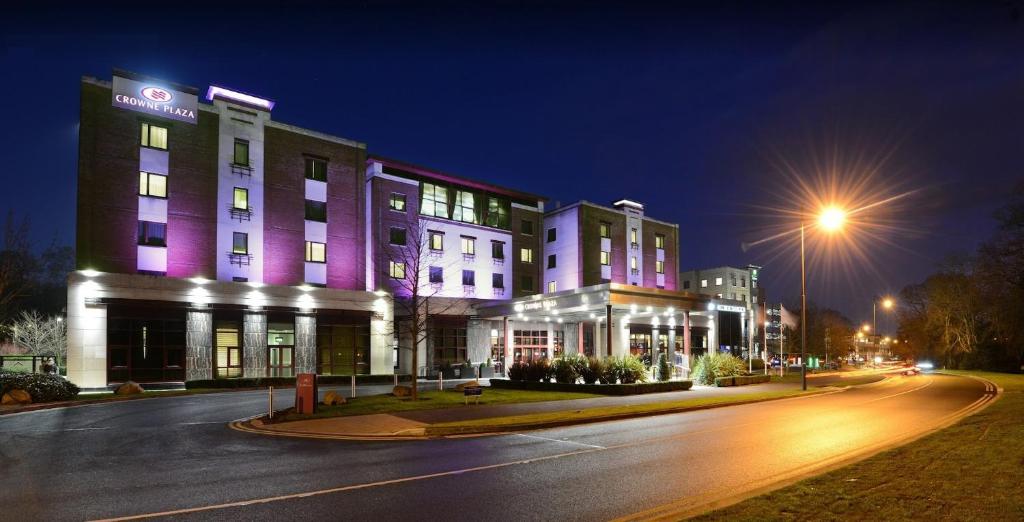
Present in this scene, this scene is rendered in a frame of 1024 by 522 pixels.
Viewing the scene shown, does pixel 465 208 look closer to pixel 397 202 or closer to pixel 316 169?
pixel 397 202

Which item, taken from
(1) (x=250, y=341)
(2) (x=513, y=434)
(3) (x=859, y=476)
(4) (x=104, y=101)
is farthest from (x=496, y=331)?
(3) (x=859, y=476)

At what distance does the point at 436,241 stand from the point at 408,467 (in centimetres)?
4133

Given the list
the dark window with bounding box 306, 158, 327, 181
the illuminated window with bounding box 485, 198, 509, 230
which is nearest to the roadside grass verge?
the dark window with bounding box 306, 158, 327, 181

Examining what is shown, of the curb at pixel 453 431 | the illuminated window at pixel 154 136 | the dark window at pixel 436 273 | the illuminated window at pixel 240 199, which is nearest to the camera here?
the curb at pixel 453 431

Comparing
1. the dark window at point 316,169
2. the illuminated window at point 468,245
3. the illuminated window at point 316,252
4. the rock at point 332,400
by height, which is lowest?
the rock at point 332,400

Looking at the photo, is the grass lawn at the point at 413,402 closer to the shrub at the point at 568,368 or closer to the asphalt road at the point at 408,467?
the shrub at the point at 568,368

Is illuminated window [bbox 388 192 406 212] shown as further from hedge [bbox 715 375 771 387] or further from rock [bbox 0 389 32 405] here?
rock [bbox 0 389 32 405]

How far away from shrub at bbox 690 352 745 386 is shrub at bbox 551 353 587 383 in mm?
7950

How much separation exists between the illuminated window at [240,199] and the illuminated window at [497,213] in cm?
2137

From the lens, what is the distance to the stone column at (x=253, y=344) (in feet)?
129

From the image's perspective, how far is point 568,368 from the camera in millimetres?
30578

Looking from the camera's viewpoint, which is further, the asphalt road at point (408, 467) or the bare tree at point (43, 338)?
the bare tree at point (43, 338)

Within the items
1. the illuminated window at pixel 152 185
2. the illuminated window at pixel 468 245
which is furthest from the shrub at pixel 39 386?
the illuminated window at pixel 468 245

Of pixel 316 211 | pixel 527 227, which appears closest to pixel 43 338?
pixel 316 211
